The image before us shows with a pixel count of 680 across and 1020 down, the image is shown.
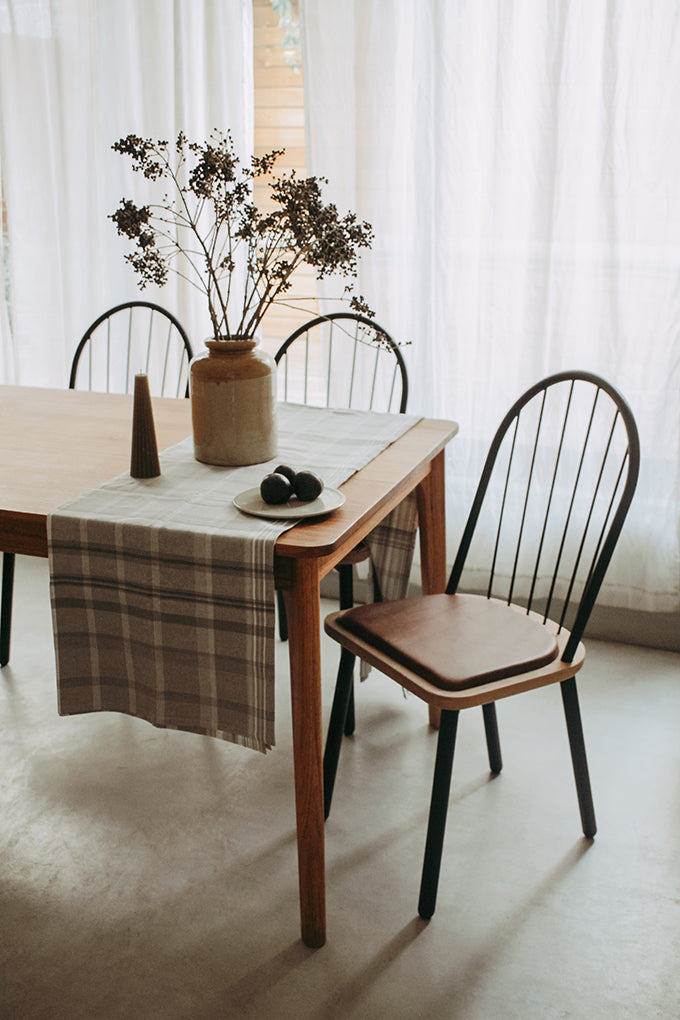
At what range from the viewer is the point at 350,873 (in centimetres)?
176

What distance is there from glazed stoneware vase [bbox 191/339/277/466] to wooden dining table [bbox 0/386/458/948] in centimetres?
18

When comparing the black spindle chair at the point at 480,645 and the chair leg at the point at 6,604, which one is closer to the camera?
the black spindle chair at the point at 480,645

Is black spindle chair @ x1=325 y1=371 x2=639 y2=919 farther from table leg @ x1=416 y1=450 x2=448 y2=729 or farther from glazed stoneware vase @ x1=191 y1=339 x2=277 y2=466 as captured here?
glazed stoneware vase @ x1=191 y1=339 x2=277 y2=466

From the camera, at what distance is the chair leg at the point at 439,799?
1576 millimetres

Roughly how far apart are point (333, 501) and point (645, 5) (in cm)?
160

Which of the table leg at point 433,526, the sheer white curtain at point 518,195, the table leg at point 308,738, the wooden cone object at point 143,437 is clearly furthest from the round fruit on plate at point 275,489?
the sheer white curtain at point 518,195

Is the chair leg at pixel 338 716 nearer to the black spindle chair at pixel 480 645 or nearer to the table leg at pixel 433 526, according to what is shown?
the black spindle chair at pixel 480 645

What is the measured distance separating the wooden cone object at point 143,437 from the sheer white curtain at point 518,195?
1.20 meters

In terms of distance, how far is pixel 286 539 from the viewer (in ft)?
4.58

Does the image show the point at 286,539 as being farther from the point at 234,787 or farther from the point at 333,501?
the point at 234,787

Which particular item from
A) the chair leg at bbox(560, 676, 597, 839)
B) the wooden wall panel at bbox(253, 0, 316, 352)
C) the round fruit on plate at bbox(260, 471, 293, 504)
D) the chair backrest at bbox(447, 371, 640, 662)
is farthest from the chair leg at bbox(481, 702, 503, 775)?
the wooden wall panel at bbox(253, 0, 316, 352)

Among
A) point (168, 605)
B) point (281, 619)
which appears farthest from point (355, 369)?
point (168, 605)

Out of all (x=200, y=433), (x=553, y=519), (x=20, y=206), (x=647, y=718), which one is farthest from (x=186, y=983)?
(x=20, y=206)

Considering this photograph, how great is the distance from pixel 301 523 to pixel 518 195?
1.47 meters
